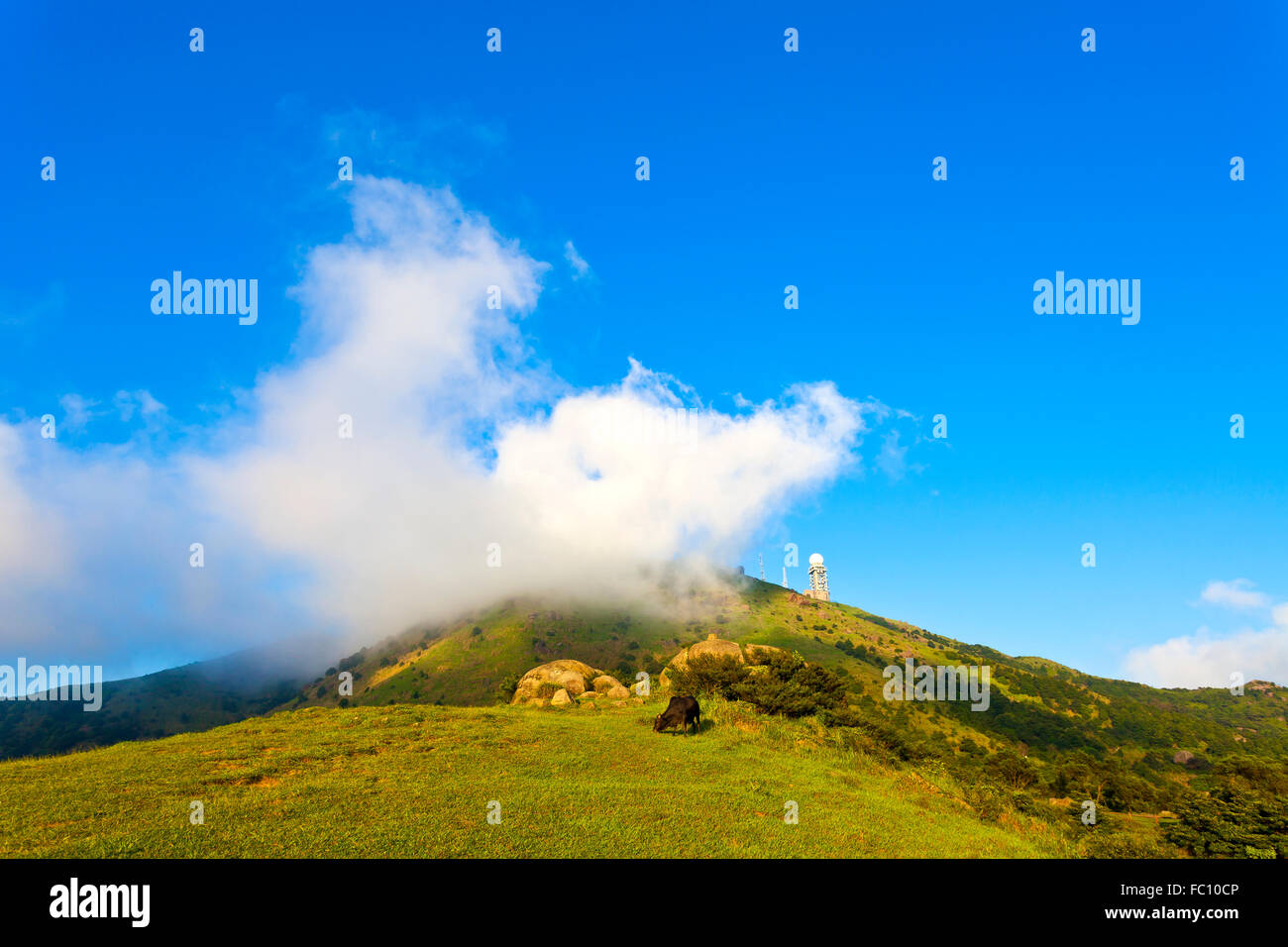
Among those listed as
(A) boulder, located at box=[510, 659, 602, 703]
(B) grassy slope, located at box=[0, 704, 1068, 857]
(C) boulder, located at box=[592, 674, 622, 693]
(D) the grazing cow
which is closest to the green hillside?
(B) grassy slope, located at box=[0, 704, 1068, 857]

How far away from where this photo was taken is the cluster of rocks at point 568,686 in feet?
154

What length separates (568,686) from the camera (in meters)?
51.7

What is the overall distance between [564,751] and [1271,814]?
51.2 m

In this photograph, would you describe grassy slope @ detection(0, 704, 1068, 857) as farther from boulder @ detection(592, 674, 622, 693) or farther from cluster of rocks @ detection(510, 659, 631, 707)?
boulder @ detection(592, 674, 622, 693)

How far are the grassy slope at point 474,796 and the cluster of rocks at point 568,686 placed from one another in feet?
45.5

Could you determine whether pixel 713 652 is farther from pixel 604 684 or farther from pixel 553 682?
pixel 553 682

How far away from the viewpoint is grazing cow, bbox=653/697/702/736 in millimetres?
33000

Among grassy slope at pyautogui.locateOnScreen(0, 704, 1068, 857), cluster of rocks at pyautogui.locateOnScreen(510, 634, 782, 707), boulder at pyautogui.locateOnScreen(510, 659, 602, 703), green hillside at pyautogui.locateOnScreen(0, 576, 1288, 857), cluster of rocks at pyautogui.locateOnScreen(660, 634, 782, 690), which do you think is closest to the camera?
grassy slope at pyautogui.locateOnScreen(0, 704, 1068, 857)

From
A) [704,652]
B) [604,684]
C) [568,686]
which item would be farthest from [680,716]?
[604,684]

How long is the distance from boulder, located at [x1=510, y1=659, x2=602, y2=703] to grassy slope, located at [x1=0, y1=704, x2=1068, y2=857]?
1790 centimetres

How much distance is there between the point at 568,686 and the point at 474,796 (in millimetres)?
33256

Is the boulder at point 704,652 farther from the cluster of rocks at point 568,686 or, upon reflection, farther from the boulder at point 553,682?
the boulder at point 553,682

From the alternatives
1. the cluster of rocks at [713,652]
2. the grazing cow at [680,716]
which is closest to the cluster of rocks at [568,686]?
the cluster of rocks at [713,652]
